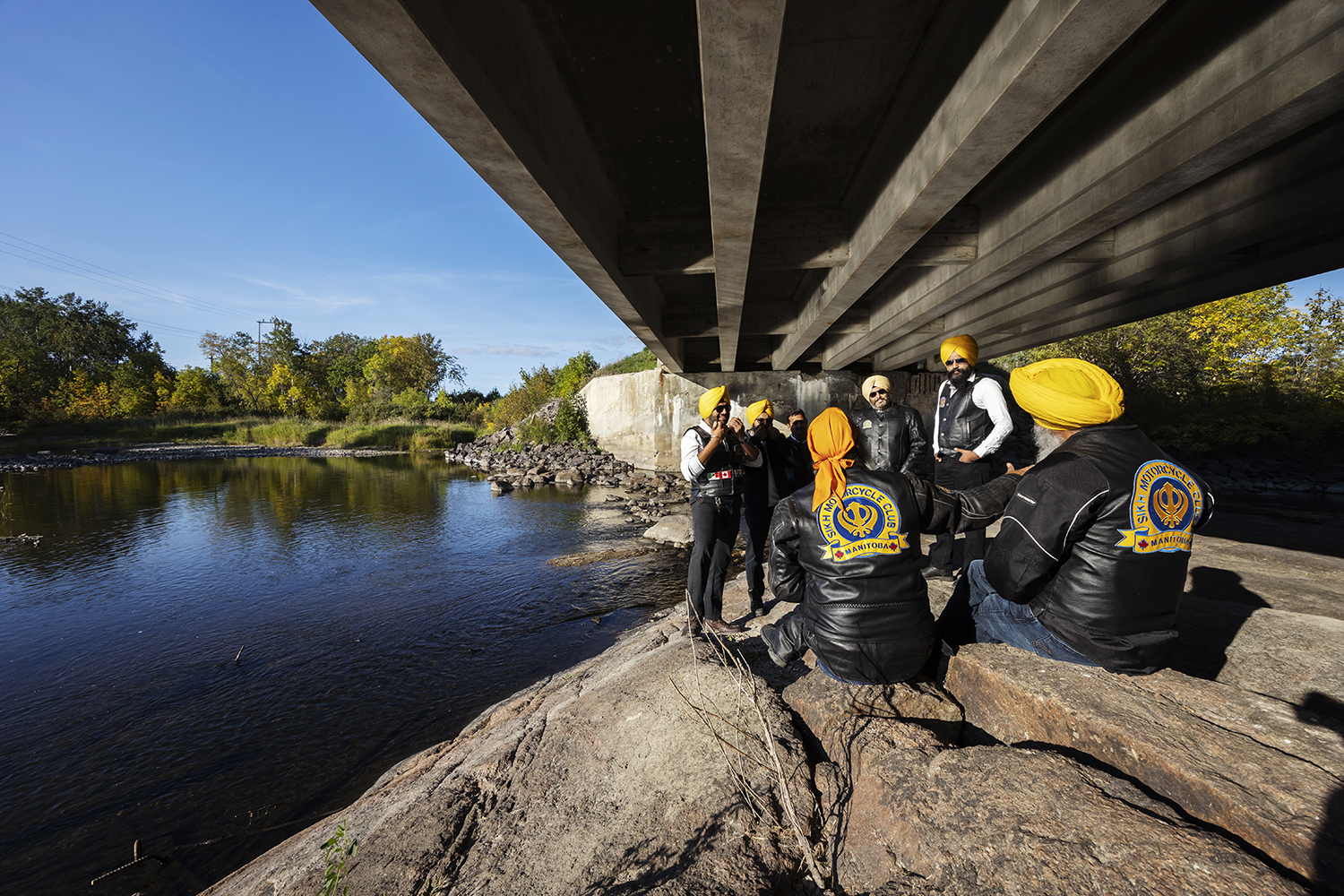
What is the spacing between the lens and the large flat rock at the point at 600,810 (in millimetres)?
1983

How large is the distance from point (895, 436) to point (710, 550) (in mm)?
2010

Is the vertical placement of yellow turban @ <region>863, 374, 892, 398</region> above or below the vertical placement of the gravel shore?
above

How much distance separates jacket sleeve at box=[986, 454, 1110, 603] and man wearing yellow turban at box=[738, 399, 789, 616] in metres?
2.44

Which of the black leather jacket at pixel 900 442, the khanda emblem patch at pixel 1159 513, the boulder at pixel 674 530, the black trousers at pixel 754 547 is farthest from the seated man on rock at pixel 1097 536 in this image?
the boulder at pixel 674 530

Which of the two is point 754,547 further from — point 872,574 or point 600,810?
point 600,810

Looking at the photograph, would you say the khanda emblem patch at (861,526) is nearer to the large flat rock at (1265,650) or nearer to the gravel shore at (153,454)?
the large flat rock at (1265,650)

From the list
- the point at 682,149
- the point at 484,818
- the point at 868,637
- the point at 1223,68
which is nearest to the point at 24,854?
the point at 484,818

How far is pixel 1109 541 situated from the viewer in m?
2.15

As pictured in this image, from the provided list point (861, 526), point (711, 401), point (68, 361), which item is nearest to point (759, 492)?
point (711, 401)

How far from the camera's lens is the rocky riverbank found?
154 centimetres

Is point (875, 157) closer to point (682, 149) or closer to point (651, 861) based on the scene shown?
point (682, 149)

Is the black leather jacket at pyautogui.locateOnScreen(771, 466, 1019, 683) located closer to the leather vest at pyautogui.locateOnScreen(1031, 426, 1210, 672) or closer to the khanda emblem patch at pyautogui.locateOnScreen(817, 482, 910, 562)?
the khanda emblem patch at pyautogui.locateOnScreen(817, 482, 910, 562)

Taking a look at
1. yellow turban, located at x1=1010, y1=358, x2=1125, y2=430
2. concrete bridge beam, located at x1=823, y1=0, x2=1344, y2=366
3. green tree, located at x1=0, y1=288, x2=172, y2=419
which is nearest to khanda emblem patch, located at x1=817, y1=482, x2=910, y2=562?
yellow turban, located at x1=1010, y1=358, x2=1125, y2=430

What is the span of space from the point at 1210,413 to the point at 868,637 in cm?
2233
